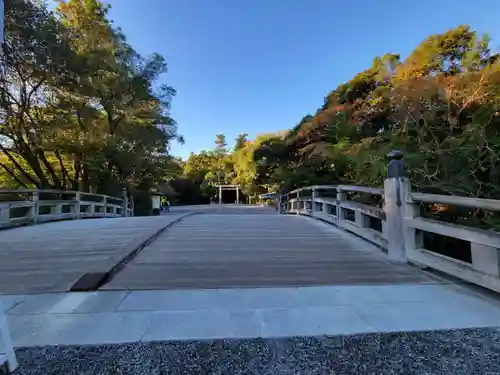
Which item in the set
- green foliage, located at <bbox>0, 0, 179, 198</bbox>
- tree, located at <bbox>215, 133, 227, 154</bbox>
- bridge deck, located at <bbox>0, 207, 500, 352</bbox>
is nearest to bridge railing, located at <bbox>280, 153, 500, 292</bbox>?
bridge deck, located at <bbox>0, 207, 500, 352</bbox>

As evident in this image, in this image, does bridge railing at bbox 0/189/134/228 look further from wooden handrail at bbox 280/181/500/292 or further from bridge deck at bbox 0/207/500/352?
wooden handrail at bbox 280/181/500/292

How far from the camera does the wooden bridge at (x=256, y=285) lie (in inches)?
74.6

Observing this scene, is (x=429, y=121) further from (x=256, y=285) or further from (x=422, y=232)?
(x=256, y=285)

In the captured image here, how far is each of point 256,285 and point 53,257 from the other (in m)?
2.28

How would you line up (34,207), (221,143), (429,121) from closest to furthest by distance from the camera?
1. (429,121)
2. (34,207)
3. (221,143)

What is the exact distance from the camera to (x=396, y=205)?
10.9 ft

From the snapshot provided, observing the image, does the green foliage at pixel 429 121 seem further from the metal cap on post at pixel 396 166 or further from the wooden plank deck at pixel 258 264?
the wooden plank deck at pixel 258 264

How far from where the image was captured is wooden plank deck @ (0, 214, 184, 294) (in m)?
2.69

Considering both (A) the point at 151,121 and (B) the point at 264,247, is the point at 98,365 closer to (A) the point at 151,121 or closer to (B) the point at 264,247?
(B) the point at 264,247

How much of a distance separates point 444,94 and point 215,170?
26762 millimetres

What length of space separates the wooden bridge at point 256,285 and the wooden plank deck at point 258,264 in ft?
0.04

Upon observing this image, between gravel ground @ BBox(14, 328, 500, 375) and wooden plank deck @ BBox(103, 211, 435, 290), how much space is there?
883 millimetres

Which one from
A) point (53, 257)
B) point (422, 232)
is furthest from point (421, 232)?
point (53, 257)

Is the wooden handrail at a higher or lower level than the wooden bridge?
higher
